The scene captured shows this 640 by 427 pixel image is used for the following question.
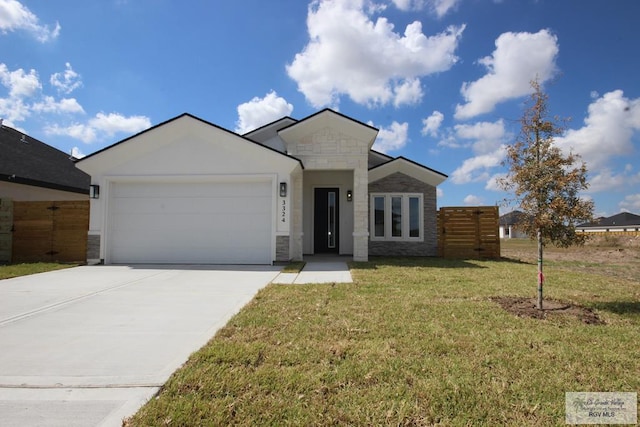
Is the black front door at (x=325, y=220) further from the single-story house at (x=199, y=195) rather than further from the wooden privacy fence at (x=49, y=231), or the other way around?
the wooden privacy fence at (x=49, y=231)

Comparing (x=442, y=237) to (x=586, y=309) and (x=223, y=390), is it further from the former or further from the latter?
(x=223, y=390)

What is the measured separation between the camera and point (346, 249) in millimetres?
13758

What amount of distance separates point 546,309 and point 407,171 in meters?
9.46

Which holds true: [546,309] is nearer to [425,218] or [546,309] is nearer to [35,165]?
[425,218]

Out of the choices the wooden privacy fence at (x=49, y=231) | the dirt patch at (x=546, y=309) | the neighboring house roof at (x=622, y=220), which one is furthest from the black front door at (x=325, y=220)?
the neighboring house roof at (x=622, y=220)

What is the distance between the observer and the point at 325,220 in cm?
1398

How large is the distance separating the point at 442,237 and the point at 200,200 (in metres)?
9.47

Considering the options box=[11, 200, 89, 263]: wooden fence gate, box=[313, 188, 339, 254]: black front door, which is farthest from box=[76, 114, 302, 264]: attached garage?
box=[313, 188, 339, 254]: black front door

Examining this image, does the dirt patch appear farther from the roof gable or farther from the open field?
the roof gable

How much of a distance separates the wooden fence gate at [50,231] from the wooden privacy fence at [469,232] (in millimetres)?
13300

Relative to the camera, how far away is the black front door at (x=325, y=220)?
13.9m

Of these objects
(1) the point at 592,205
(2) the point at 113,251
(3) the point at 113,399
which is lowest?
(3) the point at 113,399

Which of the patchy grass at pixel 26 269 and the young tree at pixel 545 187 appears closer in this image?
the young tree at pixel 545 187

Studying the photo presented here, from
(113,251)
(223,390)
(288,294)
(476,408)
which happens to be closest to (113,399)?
(223,390)
